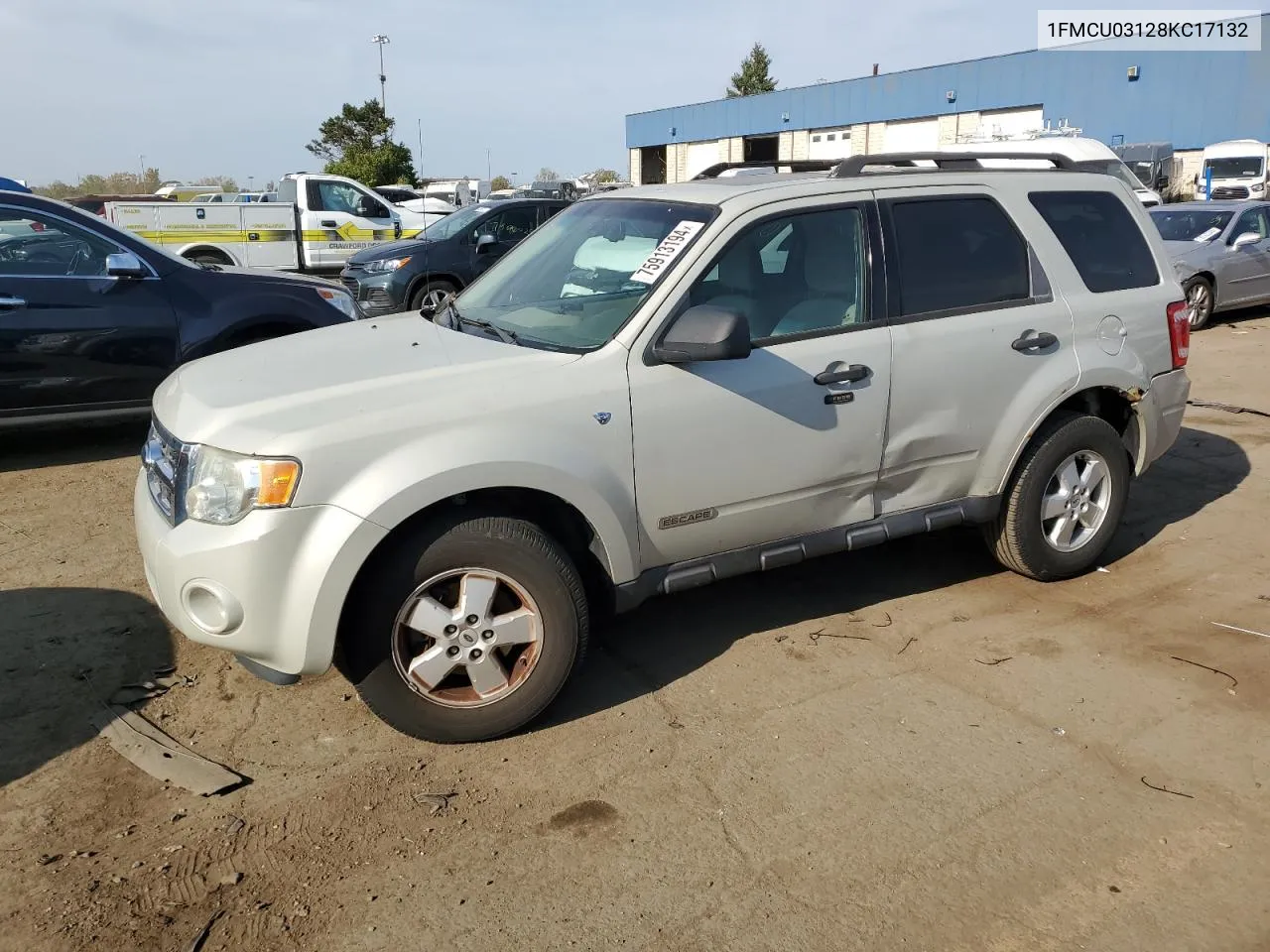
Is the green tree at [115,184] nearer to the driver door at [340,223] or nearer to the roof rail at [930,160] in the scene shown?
the driver door at [340,223]

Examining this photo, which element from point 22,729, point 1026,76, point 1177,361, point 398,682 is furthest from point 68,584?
point 1026,76

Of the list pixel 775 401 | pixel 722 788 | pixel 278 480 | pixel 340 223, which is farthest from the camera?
pixel 340 223

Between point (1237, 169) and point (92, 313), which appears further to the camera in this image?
point (1237, 169)

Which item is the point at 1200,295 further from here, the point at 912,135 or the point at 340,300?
the point at 912,135

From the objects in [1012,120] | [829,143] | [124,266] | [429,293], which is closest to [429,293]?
[429,293]

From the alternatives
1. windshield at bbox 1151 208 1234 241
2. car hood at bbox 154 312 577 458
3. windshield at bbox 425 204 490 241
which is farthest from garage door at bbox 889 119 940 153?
car hood at bbox 154 312 577 458

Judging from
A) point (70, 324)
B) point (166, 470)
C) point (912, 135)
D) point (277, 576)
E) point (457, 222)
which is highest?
point (912, 135)

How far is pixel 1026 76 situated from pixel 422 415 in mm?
40333

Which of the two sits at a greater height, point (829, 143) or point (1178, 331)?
point (829, 143)

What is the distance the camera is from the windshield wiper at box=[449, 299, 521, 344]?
3.92 meters

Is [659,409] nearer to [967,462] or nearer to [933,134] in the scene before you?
[967,462]

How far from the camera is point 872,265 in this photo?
4.18m

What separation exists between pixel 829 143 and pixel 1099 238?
43.5 m

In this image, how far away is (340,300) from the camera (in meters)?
7.67
